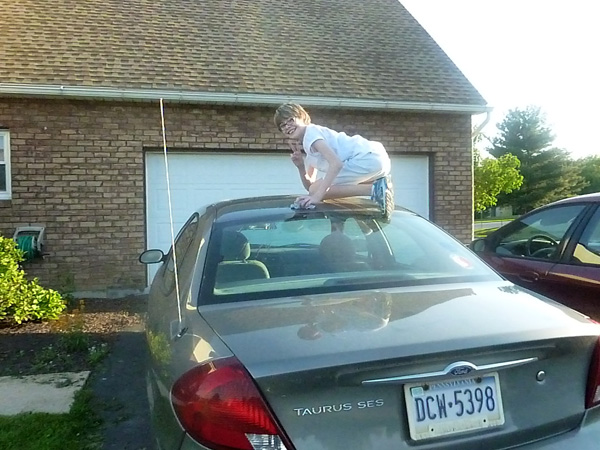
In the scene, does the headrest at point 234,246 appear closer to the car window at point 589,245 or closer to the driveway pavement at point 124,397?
the driveway pavement at point 124,397

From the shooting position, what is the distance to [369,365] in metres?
1.84

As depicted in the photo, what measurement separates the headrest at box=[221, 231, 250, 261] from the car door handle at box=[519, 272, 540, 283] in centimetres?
222

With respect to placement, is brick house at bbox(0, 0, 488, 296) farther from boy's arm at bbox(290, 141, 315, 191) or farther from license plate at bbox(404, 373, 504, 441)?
license plate at bbox(404, 373, 504, 441)

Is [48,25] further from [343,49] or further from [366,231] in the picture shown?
[366,231]

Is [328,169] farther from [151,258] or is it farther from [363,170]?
[151,258]

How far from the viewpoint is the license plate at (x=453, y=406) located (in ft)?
6.18

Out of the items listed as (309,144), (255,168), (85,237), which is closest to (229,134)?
(255,168)

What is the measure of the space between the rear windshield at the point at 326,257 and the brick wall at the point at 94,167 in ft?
19.1

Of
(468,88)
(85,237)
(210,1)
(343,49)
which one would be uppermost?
(210,1)

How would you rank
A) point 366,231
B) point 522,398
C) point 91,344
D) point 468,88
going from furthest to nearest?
point 468,88 < point 91,344 < point 366,231 < point 522,398

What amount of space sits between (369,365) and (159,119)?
760cm

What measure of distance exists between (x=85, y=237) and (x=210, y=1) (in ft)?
17.5

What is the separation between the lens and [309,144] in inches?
146

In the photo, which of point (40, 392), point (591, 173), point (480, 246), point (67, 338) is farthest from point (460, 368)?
point (591, 173)
